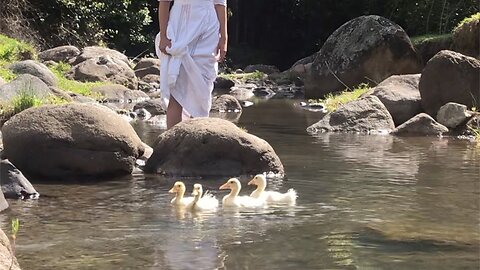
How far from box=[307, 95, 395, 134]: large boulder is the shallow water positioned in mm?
4017

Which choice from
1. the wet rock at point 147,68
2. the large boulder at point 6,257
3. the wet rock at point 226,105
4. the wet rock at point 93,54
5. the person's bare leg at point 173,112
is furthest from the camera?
the wet rock at point 147,68

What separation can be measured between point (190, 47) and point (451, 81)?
665cm

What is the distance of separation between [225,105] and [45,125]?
9.57m

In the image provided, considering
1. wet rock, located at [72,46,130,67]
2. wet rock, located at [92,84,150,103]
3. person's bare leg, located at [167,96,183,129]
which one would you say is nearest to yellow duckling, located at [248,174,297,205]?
person's bare leg, located at [167,96,183,129]

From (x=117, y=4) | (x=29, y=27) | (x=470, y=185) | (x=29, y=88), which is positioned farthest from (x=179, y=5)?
(x=117, y=4)

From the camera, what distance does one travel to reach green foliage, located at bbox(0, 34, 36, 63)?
19.7 metres

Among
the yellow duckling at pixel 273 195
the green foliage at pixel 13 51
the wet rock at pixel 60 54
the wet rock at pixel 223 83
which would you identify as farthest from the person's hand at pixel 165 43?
the wet rock at pixel 223 83

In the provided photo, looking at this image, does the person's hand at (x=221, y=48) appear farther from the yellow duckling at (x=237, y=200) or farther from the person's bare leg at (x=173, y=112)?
the yellow duckling at (x=237, y=200)

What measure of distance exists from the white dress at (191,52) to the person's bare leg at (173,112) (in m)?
0.09

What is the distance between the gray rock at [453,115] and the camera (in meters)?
12.8

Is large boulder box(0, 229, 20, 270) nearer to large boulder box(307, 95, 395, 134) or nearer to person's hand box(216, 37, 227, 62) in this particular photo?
person's hand box(216, 37, 227, 62)

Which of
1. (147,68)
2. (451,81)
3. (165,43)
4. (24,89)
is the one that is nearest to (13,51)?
(147,68)

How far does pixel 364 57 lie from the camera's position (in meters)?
20.6

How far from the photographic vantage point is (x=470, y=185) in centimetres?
752
